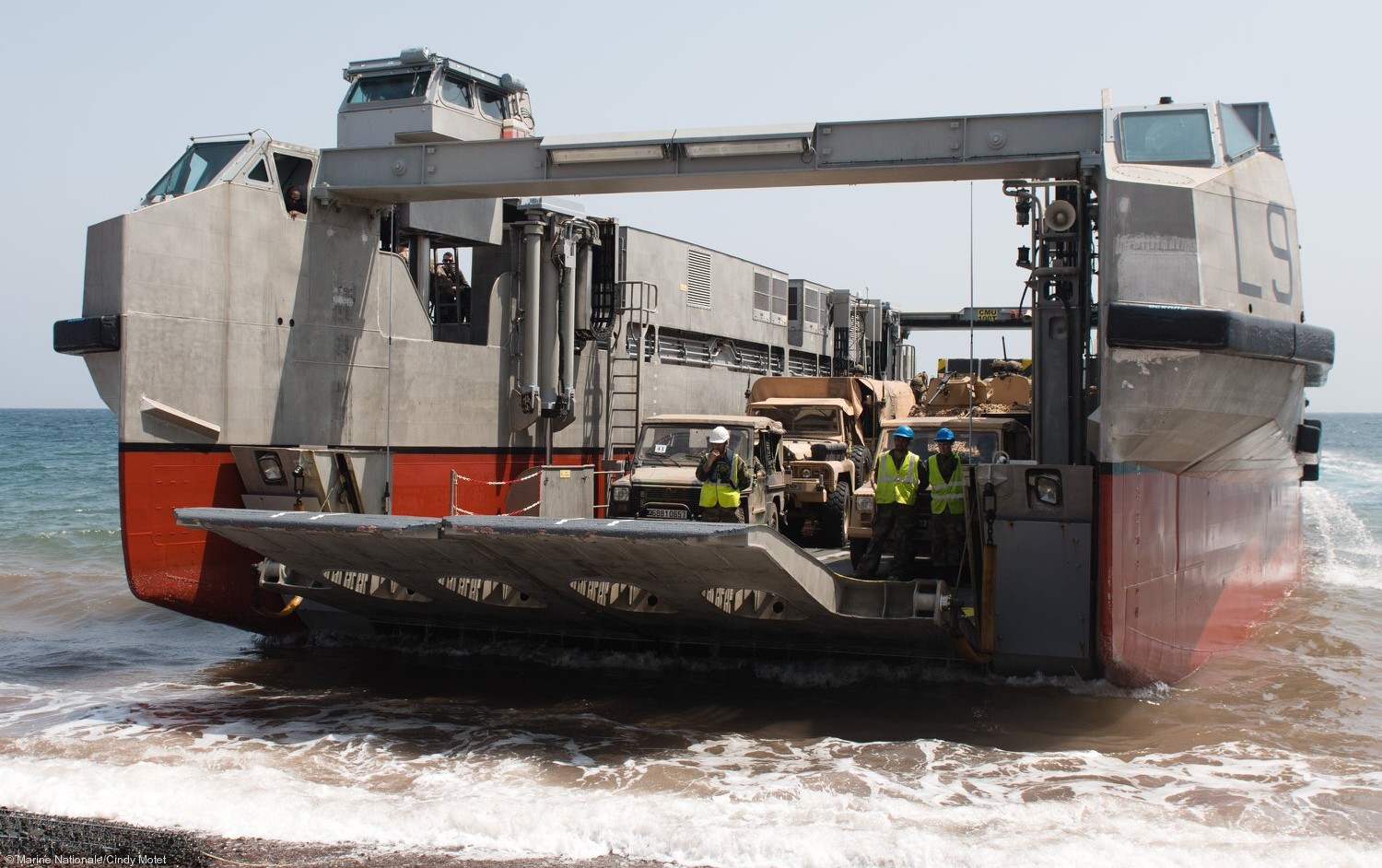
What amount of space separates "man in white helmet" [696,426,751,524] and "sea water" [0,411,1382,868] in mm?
1420

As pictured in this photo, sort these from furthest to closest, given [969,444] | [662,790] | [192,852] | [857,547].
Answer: [969,444] → [857,547] → [662,790] → [192,852]

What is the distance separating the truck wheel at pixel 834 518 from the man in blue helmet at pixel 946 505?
443cm

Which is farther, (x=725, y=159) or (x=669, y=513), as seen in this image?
(x=669, y=513)

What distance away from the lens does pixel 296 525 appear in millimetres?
9188

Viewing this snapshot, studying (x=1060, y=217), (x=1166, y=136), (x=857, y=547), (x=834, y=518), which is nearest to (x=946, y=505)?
(x=857, y=547)

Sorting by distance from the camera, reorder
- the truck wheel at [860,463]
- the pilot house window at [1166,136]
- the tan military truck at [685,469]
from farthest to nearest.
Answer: the truck wheel at [860,463], the tan military truck at [685,469], the pilot house window at [1166,136]

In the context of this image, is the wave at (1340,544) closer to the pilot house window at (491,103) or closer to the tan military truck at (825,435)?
the tan military truck at (825,435)

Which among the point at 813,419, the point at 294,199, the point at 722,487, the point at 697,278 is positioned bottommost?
the point at 722,487

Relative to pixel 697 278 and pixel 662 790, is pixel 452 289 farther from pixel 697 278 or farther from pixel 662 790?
pixel 662 790

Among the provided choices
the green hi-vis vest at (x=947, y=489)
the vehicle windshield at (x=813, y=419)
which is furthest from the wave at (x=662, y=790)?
the vehicle windshield at (x=813, y=419)

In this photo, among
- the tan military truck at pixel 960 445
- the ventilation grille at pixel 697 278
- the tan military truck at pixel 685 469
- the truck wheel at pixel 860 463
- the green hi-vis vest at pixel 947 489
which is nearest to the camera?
the green hi-vis vest at pixel 947 489

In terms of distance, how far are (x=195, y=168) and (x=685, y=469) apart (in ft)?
18.7

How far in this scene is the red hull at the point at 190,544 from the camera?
10656mm

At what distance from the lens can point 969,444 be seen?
488 inches
